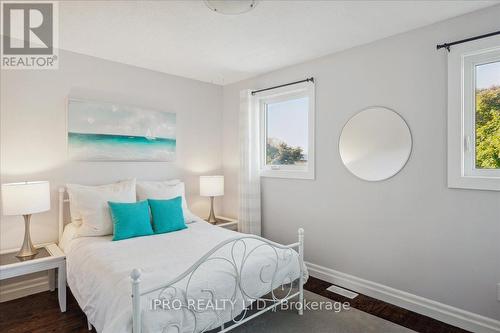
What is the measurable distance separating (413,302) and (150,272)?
2.18 m

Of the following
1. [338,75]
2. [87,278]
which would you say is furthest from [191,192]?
[338,75]

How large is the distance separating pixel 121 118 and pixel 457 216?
3.38m

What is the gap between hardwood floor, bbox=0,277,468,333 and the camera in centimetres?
221

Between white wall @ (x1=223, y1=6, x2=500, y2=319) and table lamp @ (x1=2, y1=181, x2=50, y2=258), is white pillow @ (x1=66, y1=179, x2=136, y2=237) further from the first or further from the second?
white wall @ (x1=223, y1=6, x2=500, y2=319)

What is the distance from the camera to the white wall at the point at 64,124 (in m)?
2.65

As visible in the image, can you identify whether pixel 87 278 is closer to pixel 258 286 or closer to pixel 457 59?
pixel 258 286

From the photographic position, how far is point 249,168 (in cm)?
370

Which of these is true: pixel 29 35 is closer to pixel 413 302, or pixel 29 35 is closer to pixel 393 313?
pixel 393 313

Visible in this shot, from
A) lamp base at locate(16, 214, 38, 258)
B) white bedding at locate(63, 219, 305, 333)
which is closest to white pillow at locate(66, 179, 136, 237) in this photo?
white bedding at locate(63, 219, 305, 333)

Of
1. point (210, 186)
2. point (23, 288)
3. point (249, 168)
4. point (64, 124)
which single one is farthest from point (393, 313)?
point (64, 124)

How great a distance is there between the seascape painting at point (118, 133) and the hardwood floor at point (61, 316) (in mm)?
1380

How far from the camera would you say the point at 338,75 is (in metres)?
2.97

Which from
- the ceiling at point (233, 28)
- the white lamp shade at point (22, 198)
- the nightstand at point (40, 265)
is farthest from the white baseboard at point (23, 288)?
the ceiling at point (233, 28)

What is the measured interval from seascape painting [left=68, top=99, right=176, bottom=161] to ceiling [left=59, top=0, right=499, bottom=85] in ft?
1.89
